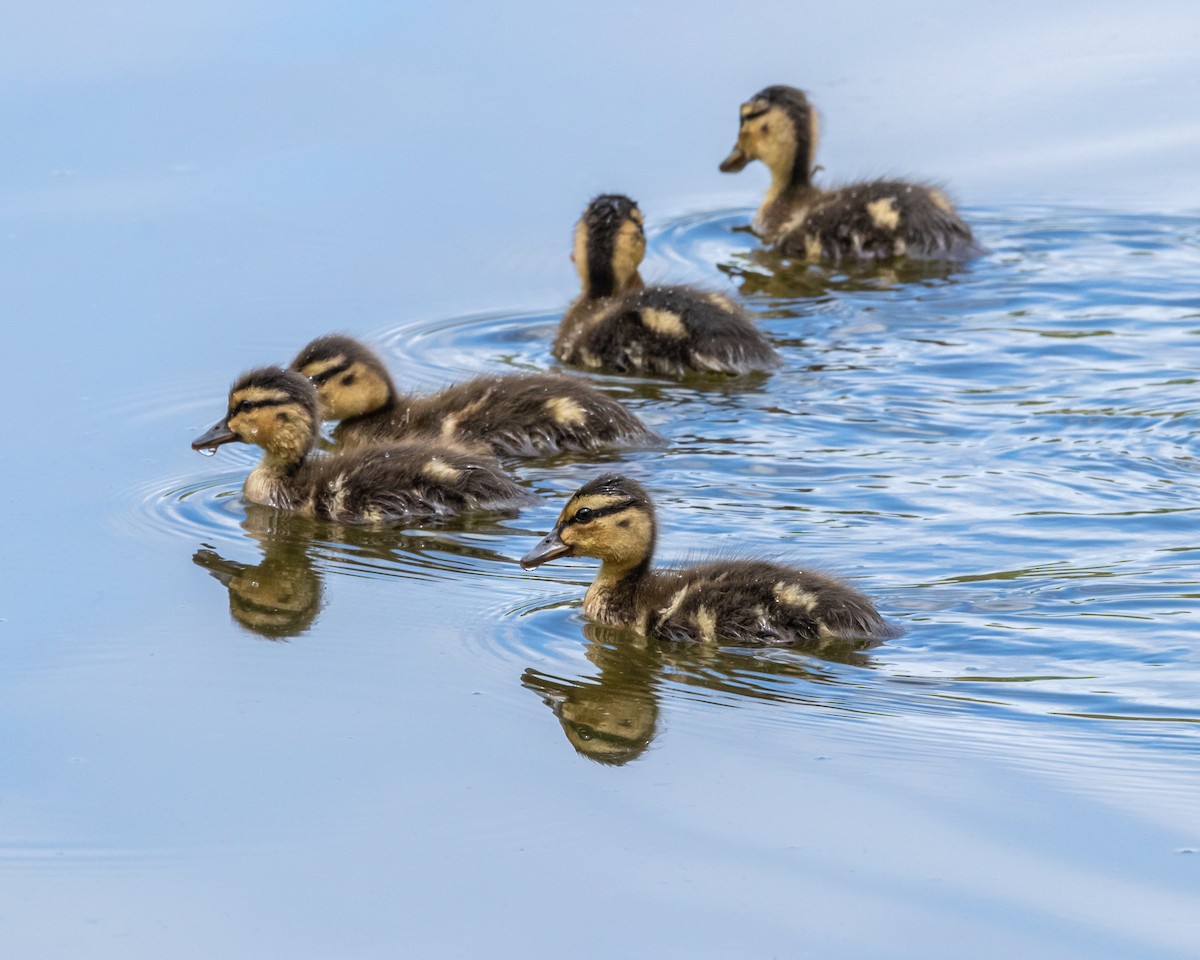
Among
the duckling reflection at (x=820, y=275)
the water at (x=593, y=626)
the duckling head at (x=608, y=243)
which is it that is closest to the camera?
the water at (x=593, y=626)

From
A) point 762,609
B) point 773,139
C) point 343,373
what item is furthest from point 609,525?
point 773,139

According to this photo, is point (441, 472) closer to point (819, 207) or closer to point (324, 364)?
point (324, 364)

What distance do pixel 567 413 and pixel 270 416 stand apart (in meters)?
1.08

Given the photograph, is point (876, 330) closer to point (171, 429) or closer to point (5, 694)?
point (171, 429)

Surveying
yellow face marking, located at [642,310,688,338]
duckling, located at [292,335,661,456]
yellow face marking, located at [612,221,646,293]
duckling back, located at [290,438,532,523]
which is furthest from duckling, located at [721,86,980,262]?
duckling back, located at [290,438,532,523]

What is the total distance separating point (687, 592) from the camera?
18.6 feet

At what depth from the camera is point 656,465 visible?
7145 mm

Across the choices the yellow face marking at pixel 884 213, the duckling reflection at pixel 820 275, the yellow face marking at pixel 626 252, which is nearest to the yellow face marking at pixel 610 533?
the yellow face marking at pixel 626 252

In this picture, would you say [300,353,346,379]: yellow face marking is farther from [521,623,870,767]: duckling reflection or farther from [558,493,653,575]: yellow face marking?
[521,623,870,767]: duckling reflection

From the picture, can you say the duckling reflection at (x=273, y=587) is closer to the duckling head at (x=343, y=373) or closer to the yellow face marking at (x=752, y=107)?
the duckling head at (x=343, y=373)

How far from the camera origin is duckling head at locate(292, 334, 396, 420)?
7.41 m

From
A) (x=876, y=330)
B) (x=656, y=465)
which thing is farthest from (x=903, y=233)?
(x=656, y=465)

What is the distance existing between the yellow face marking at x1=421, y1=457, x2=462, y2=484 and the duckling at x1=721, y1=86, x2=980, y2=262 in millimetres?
3424

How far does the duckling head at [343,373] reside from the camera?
7414 millimetres
